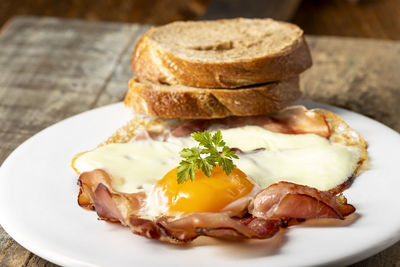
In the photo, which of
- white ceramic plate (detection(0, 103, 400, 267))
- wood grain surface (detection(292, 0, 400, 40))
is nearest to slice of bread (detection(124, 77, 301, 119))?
white ceramic plate (detection(0, 103, 400, 267))

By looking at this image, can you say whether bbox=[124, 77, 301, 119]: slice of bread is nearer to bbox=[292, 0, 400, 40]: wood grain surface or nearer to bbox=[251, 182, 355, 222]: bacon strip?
bbox=[251, 182, 355, 222]: bacon strip

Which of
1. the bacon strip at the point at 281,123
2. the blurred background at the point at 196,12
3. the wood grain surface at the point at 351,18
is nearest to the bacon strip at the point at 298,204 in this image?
the bacon strip at the point at 281,123

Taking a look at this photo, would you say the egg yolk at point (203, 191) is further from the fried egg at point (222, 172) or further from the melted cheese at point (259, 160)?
the melted cheese at point (259, 160)

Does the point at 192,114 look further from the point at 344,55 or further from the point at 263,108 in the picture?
the point at 344,55

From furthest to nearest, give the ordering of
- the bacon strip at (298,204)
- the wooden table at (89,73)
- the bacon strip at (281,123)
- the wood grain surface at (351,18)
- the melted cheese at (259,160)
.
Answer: the wood grain surface at (351,18), the wooden table at (89,73), the bacon strip at (281,123), the melted cheese at (259,160), the bacon strip at (298,204)

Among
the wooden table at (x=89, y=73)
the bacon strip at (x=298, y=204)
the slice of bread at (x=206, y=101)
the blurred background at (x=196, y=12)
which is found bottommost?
the blurred background at (x=196, y=12)

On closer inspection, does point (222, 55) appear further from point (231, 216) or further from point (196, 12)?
point (196, 12)

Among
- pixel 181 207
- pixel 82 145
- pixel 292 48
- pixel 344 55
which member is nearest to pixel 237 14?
pixel 344 55
